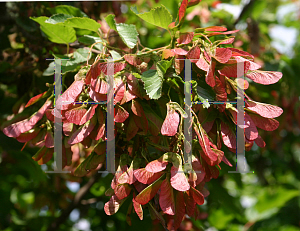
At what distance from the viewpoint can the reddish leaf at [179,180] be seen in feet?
1.56

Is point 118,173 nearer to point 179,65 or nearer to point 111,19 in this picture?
point 179,65

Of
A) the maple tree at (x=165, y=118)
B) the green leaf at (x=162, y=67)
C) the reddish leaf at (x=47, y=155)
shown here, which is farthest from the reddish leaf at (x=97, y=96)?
the reddish leaf at (x=47, y=155)

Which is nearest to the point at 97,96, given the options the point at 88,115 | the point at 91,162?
the point at 88,115

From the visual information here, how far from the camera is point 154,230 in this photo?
1.12 m

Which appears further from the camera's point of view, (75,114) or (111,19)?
(111,19)

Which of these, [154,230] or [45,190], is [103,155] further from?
[45,190]

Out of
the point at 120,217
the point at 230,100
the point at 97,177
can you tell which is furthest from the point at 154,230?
the point at 230,100

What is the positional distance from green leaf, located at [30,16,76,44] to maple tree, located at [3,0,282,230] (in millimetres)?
195

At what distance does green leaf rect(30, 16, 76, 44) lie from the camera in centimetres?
73

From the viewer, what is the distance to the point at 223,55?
21.1 inches

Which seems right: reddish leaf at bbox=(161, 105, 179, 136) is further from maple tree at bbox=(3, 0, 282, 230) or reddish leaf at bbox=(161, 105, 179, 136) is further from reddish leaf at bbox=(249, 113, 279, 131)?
reddish leaf at bbox=(249, 113, 279, 131)

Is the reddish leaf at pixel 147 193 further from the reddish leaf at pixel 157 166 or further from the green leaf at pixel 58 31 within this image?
the green leaf at pixel 58 31

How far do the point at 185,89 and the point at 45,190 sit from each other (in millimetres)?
1143

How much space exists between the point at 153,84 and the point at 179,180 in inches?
7.1
